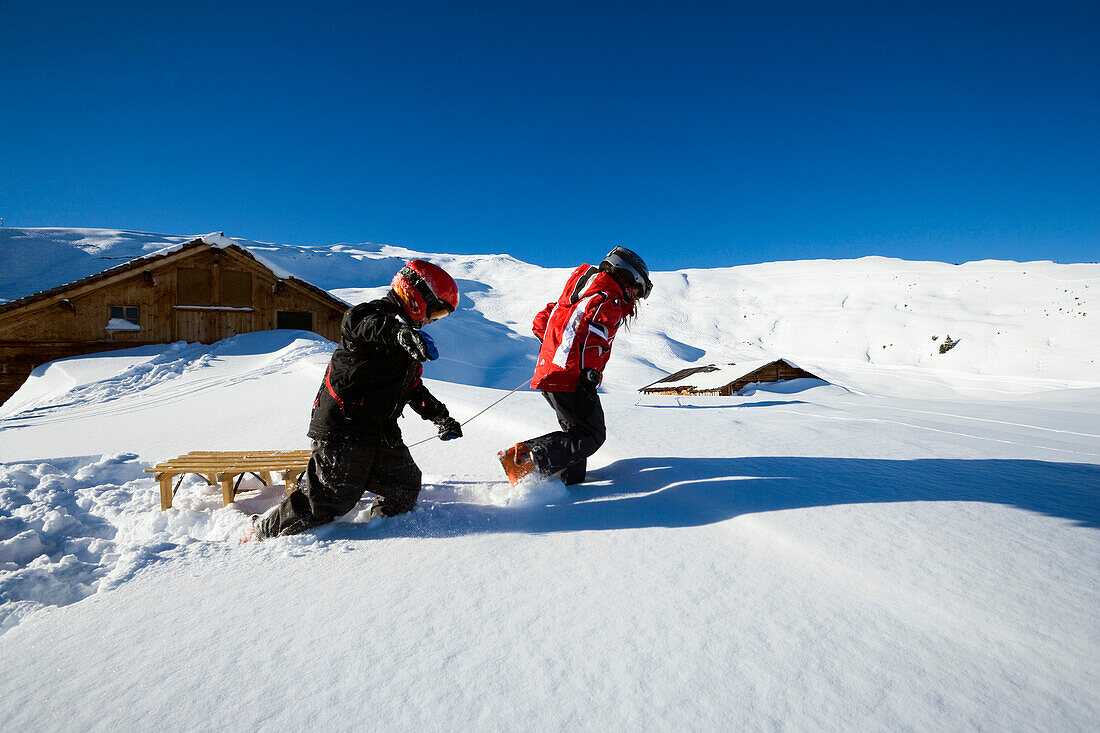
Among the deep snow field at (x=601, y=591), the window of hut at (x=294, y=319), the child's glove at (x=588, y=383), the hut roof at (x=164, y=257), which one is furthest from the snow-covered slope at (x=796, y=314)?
the child's glove at (x=588, y=383)

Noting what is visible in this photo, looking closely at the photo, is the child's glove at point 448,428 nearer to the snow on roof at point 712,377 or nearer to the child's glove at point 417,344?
the child's glove at point 417,344

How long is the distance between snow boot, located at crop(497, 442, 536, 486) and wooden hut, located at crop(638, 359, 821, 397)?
604 inches

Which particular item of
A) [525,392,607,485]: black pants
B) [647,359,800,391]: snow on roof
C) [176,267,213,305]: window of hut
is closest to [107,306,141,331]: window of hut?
[176,267,213,305]: window of hut

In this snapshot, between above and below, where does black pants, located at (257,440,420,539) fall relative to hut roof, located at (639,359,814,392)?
below

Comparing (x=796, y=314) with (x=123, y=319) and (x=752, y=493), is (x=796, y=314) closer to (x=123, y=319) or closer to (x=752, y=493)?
(x=123, y=319)

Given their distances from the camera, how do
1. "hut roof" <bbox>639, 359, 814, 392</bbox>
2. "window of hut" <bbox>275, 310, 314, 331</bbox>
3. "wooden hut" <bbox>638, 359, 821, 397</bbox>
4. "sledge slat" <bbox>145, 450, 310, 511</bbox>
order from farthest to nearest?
1. "hut roof" <bbox>639, 359, 814, 392</bbox>
2. "wooden hut" <bbox>638, 359, 821, 397</bbox>
3. "window of hut" <bbox>275, 310, 314, 331</bbox>
4. "sledge slat" <bbox>145, 450, 310, 511</bbox>

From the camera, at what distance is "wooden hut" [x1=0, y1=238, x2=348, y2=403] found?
13.9m

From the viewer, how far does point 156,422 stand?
654 cm

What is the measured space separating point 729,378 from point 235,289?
17.7 m

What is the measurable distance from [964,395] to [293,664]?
102 ft

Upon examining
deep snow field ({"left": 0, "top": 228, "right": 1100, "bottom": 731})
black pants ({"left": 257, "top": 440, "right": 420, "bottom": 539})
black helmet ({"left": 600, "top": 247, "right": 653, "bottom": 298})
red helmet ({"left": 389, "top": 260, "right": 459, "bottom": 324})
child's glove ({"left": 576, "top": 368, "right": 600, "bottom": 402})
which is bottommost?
deep snow field ({"left": 0, "top": 228, "right": 1100, "bottom": 731})

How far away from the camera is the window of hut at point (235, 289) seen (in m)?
16.0

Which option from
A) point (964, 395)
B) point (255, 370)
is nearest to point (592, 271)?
point (255, 370)

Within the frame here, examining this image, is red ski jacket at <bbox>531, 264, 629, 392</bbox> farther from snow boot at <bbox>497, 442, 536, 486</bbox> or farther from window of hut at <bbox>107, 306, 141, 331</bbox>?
window of hut at <bbox>107, 306, 141, 331</bbox>
